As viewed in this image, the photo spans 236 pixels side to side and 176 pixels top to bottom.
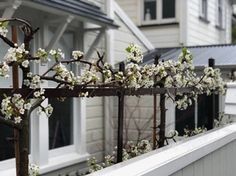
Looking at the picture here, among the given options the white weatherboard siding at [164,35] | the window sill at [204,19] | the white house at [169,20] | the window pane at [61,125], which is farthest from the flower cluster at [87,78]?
the window sill at [204,19]

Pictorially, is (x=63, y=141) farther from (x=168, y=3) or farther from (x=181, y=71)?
(x=168, y=3)

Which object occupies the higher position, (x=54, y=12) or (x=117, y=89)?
(x=54, y=12)

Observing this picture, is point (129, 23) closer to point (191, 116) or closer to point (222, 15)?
point (191, 116)

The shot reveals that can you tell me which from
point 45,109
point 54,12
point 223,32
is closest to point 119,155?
point 45,109

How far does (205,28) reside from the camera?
1387cm

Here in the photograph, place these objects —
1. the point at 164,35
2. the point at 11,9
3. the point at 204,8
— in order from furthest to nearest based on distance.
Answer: the point at 204,8, the point at 164,35, the point at 11,9

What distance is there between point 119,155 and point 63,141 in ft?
12.6

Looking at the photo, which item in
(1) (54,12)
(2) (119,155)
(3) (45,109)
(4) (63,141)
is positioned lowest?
(4) (63,141)

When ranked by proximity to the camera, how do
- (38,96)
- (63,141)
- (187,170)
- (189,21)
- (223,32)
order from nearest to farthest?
1. (38,96)
2. (187,170)
3. (63,141)
4. (189,21)
5. (223,32)

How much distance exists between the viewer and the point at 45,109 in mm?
2240

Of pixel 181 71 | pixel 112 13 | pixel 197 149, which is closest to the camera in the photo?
pixel 197 149

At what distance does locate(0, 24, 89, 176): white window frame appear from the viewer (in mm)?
5829

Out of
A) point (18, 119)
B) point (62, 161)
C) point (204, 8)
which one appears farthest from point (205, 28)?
point (18, 119)

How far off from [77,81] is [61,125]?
14.2 feet
